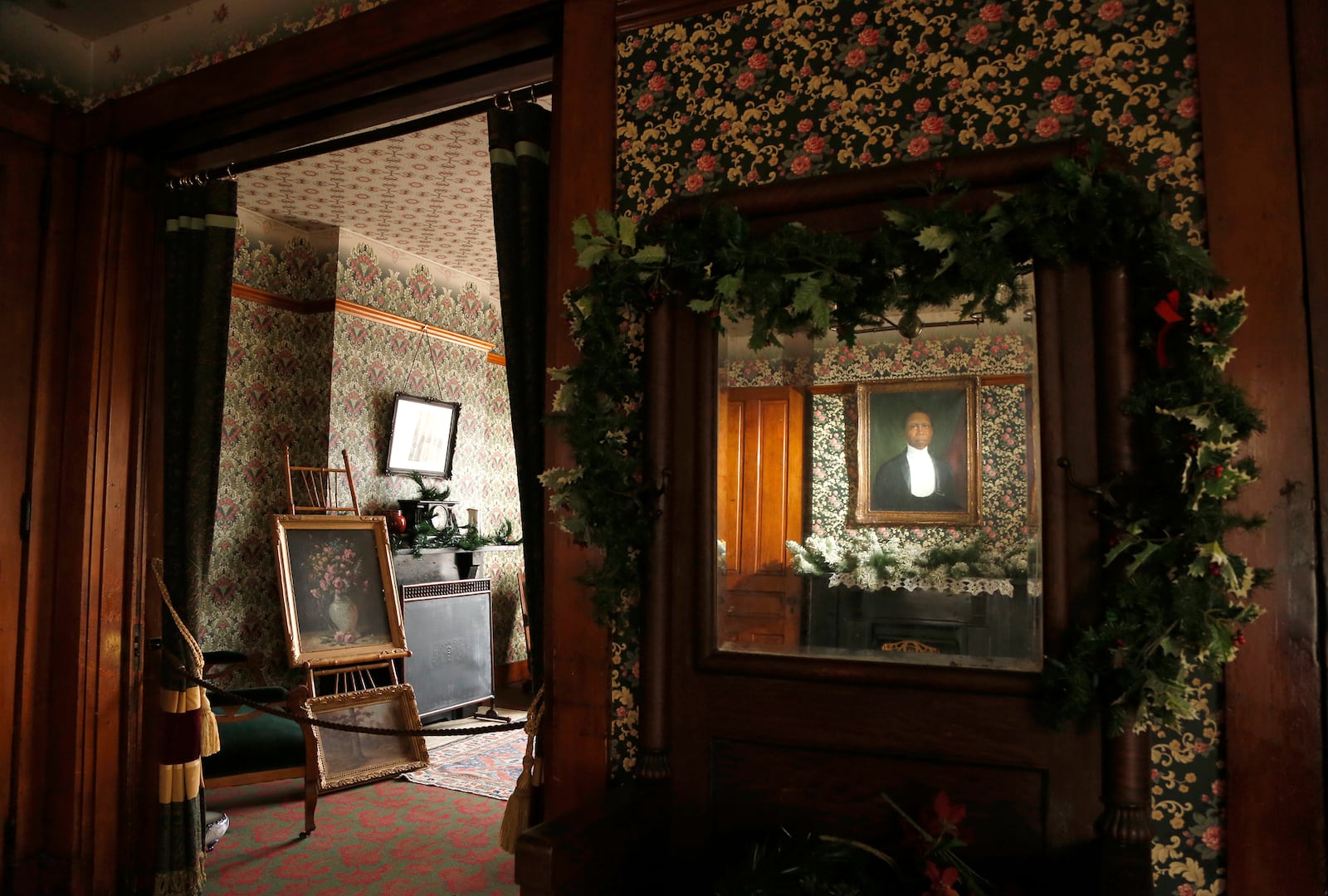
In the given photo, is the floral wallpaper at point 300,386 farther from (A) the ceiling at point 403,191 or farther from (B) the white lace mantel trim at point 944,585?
(B) the white lace mantel trim at point 944,585

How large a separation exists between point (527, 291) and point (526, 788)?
1.31 m

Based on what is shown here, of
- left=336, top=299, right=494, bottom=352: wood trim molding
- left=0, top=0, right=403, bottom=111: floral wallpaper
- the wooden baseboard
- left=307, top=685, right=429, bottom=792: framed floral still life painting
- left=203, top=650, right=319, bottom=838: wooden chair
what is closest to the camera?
left=0, top=0, right=403, bottom=111: floral wallpaper

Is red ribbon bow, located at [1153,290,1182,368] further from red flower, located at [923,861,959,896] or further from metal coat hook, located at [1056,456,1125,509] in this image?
red flower, located at [923,861,959,896]

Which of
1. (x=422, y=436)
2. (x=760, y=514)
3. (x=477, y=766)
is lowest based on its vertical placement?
(x=477, y=766)

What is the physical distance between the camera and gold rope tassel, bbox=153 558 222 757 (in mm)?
3135

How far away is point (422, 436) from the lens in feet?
21.9

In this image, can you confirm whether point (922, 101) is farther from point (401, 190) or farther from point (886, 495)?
point (401, 190)

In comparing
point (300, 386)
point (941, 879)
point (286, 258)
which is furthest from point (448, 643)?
point (941, 879)

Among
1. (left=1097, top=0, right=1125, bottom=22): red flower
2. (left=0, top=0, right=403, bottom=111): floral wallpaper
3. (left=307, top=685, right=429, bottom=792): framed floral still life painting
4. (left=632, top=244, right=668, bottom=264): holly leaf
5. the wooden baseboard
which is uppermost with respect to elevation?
(left=0, top=0, right=403, bottom=111): floral wallpaper

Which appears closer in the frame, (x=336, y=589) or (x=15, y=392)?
(x=15, y=392)

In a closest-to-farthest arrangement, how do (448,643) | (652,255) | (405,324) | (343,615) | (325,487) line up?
(652,255) < (343,615) < (325,487) < (448,643) < (405,324)

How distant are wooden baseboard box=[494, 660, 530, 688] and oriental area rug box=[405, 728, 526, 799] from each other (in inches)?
50.6

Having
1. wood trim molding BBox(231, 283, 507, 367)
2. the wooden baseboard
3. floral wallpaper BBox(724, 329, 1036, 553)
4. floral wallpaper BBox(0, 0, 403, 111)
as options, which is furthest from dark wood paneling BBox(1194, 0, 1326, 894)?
the wooden baseboard

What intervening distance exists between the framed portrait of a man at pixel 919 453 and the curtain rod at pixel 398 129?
1.30 metres
